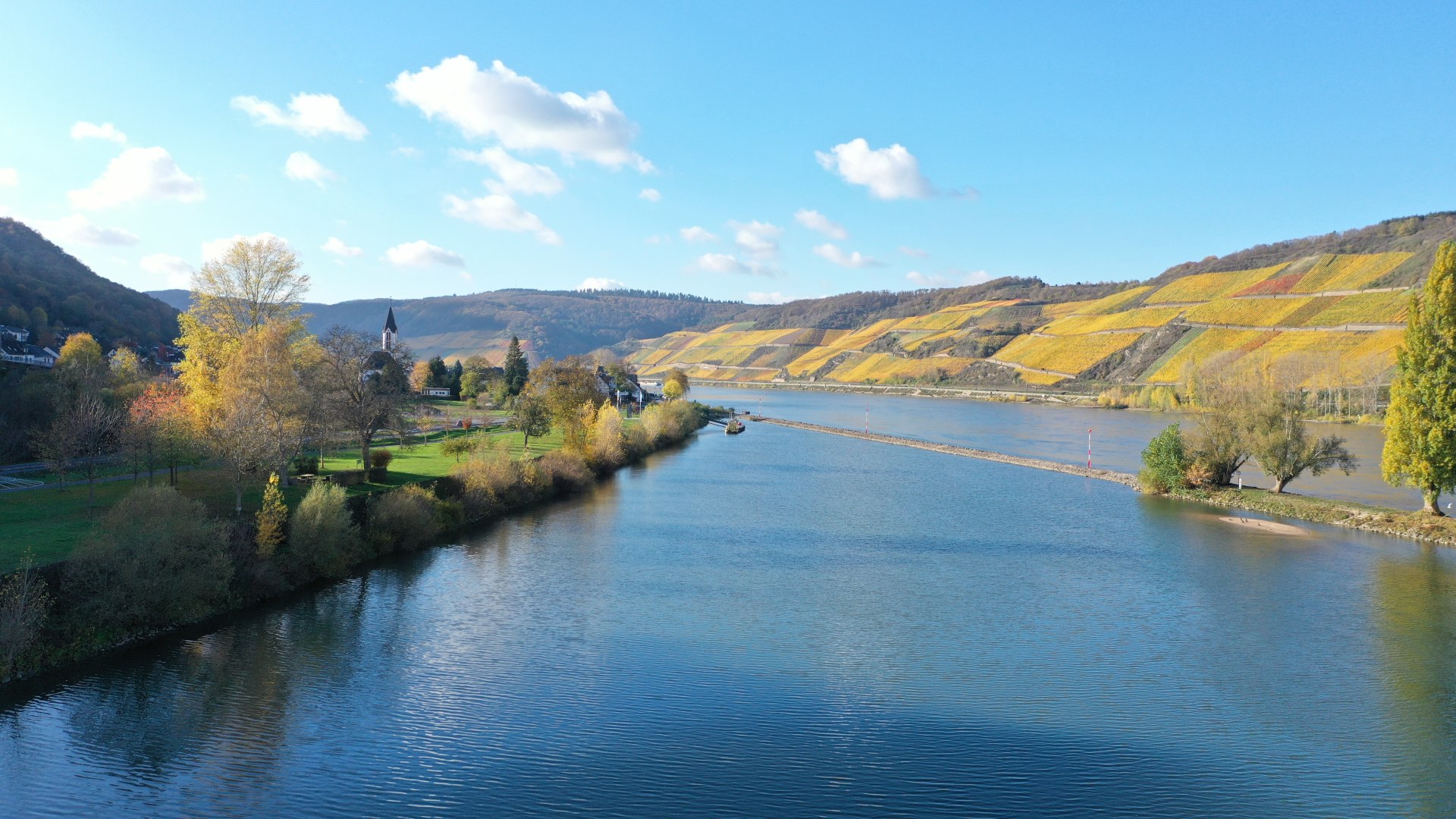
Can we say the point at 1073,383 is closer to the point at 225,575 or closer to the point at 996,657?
the point at 996,657

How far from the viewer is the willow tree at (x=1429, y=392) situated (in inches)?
Result: 1164

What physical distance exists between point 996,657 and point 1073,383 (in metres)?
102

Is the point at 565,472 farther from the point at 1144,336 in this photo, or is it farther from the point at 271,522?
the point at 1144,336

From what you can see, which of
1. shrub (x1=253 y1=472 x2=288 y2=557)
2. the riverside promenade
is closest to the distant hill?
the riverside promenade

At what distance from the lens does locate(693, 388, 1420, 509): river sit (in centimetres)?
4397

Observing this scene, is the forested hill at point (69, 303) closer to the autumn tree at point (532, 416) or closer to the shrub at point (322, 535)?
the autumn tree at point (532, 416)

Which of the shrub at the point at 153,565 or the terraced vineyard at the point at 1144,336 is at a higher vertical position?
the terraced vineyard at the point at 1144,336

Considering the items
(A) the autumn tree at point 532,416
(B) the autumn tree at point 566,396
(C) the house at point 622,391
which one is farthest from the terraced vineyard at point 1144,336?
(C) the house at point 622,391

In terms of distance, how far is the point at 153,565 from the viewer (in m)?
18.0

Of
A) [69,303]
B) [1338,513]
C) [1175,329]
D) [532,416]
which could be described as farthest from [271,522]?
[1175,329]

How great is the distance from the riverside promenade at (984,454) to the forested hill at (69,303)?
5965 cm

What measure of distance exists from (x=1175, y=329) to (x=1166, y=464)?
273 ft

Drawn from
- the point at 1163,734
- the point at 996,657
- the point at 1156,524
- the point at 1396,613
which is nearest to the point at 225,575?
the point at 996,657

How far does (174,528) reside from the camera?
18.7m
